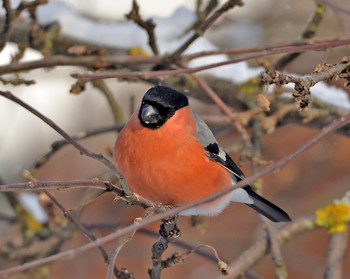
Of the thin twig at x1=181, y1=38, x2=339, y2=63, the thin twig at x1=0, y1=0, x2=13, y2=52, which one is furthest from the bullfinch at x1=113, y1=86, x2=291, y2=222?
the thin twig at x1=0, y1=0, x2=13, y2=52

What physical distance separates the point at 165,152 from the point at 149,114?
0.14 meters

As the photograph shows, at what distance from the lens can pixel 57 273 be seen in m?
3.84

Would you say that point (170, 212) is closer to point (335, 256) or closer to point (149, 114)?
point (149, 114)

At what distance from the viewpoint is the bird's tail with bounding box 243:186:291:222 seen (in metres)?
2.23

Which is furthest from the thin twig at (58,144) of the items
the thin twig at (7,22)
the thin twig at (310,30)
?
the thin twig at (310,30)

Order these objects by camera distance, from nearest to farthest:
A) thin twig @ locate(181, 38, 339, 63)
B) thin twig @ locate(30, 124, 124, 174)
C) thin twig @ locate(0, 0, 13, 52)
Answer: thin twig @ locate(0, 0, 13, 52)
thin twig @ locate(181, 38, 339, 63)
thin twig @ locate(30, 124, 124, 174)

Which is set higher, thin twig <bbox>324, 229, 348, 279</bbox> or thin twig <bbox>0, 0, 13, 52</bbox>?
thin twig <bbox>0, 0, 13, 52</bbox>

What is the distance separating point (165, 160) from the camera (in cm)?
181

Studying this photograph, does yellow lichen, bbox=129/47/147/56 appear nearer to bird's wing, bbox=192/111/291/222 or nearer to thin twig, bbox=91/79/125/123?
thin twig, bbox=91/79/125/123

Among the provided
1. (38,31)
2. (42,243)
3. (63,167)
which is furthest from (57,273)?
(38,31)

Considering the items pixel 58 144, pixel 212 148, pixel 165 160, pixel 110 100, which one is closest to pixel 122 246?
pixel 165 160

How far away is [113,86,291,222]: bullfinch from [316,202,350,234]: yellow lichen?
2.02 ft

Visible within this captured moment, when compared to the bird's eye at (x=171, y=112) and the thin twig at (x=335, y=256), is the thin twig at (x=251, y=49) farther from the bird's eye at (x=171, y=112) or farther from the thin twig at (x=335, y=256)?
the thin twig at (x=335, y=256)

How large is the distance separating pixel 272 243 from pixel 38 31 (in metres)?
1.36
